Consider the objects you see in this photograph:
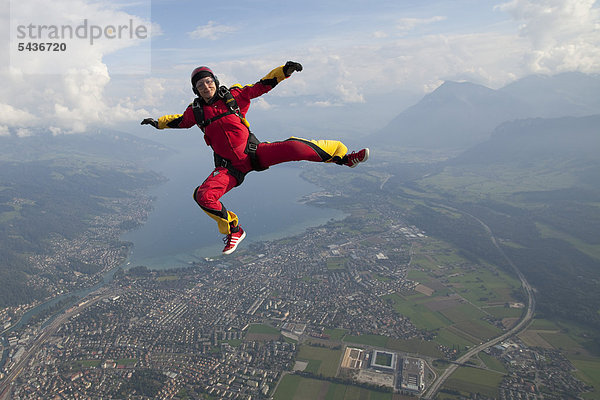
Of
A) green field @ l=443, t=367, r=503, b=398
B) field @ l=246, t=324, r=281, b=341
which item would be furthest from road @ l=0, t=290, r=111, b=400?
green field @ l=443, t=367, r=503, b=398

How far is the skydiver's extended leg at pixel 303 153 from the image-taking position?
5.96 m

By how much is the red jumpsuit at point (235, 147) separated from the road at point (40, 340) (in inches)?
1879

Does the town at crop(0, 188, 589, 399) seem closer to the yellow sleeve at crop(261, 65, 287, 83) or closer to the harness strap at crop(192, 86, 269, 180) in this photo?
the harness strap at crop(192, 86, 269, 180)

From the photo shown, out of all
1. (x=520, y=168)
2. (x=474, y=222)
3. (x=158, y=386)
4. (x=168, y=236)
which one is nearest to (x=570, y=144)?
(x=520, y=168)

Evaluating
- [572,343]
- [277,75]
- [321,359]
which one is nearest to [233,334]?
[321,359]

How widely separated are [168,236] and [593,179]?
131 m

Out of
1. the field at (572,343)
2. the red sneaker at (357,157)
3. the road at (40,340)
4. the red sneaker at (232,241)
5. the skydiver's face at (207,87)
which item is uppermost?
the skydiver's face at (207,87)

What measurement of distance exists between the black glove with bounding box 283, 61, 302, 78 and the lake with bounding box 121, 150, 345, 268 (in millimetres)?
69983

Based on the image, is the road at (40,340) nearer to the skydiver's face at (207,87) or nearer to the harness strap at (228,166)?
the harness strap at (228,166)

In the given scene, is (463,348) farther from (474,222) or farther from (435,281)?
(474,222)

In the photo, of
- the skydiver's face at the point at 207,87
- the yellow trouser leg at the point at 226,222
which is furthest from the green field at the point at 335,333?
the skydiver's face at the point at 207,87

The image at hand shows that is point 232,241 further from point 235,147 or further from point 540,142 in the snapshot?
point 540,142

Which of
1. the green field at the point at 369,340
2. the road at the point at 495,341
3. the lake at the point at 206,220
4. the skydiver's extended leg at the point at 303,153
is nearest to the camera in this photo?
the skydiver's extended leg at the point at 303,153

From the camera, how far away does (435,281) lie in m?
57.6
